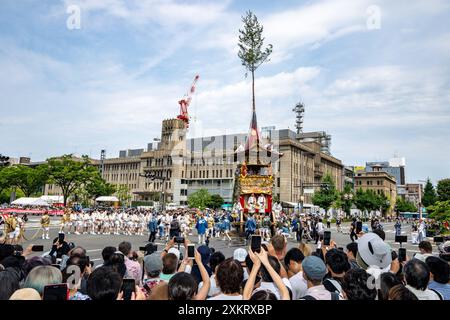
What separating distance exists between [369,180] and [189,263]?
452ft

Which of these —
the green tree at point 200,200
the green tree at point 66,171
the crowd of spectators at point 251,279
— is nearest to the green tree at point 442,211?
the crowd of spectators at point 251,279

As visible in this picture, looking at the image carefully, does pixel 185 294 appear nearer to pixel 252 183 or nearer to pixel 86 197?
pixel 252 183

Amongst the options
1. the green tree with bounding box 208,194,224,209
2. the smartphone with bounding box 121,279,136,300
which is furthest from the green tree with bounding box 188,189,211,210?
the smartphone with bounding box 121,279,136,300

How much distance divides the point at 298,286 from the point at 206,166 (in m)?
93.1

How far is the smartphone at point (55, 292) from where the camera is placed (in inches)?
93.8

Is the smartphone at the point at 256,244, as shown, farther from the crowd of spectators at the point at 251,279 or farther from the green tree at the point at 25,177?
the green tree at the point at 25,177

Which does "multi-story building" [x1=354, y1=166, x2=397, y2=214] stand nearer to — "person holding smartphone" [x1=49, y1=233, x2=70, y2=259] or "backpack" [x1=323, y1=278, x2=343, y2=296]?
"person holding smartphone" [x1=49, y1=233, x2=70, y2=259]

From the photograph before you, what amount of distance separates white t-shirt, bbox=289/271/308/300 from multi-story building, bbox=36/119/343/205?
247 ft

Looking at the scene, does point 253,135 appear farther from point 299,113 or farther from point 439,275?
point 299,113

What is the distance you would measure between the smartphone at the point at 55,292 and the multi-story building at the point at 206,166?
7722 centimetres

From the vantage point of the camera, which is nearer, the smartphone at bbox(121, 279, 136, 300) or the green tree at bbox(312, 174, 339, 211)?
the smartphone at bbox(121, 279, 136, 300)

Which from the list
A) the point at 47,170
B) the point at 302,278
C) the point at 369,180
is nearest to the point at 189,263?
the point at 302,278

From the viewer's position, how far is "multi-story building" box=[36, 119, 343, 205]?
86.0 m
